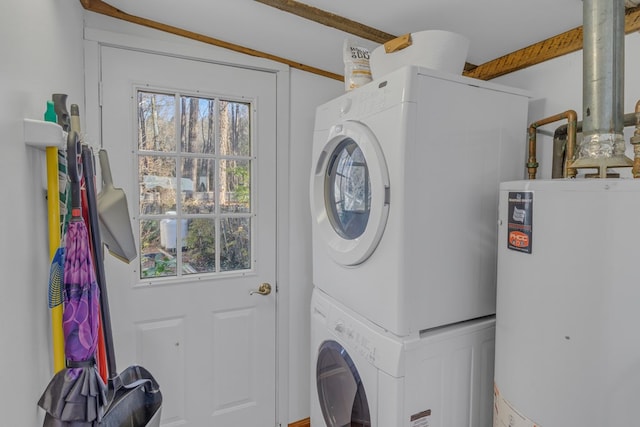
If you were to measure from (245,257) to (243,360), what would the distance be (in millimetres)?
576

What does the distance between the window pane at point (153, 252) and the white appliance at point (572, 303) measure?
1.52 meters

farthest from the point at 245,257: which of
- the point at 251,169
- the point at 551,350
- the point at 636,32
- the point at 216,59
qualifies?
the point at 636,32

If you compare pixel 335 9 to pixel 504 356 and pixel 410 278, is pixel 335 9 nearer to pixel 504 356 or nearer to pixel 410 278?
pixel 410 278

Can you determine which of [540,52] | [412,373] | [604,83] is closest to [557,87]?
[540,52]

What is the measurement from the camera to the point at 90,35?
151cm

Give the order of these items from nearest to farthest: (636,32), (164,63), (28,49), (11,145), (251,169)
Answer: (11,145), (28,49), (636,32), (164,63), (251,169)

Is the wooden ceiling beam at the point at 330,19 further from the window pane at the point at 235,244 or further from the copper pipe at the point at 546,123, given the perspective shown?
the window pane at the point at 235,244

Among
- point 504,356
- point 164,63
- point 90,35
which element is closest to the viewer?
point 504,356

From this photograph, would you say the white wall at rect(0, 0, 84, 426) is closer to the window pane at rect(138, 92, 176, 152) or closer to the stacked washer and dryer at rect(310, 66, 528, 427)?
the window pane at rect(138, 92, 176, 152)

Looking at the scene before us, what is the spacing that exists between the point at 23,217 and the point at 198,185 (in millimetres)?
957

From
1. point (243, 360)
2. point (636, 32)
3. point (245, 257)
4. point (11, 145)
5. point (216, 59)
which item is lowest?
point (243, 360)

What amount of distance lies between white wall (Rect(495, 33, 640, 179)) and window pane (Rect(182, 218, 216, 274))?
151cm

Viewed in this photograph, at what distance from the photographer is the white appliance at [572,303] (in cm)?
80

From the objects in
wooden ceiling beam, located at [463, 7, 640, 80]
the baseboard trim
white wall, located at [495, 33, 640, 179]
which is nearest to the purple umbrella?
the baseboard trim
